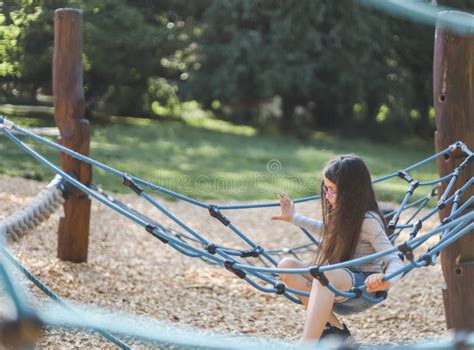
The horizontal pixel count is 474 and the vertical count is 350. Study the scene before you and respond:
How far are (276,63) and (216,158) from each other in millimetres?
3218

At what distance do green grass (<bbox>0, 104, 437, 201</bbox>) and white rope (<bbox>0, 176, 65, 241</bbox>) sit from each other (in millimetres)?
1634

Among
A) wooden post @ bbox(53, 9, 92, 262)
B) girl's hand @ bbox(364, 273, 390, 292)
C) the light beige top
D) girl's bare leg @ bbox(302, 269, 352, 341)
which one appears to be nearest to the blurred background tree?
wooden post @ bbox(53, 9, 92, 262)

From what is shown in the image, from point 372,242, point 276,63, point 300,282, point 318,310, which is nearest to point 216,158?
point 276,63

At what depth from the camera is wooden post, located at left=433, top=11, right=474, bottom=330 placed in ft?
9.29

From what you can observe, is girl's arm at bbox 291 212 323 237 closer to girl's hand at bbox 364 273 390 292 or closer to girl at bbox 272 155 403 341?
girl at bbox 272 155 403 341

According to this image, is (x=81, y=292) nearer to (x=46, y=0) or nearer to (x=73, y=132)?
(x=73, y=132)

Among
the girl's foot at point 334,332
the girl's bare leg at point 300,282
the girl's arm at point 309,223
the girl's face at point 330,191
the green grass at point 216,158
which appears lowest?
the green grass at point 216,158

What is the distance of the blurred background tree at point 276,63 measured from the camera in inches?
459

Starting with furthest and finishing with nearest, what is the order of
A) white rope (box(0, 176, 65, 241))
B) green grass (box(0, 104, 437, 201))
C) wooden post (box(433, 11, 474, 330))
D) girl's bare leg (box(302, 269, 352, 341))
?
green grass (box(0, 104, 437, 201)) < wooden post (box(433, 11, 474, 330)) < white rope (box(0, 176, 65, 241)) < girl's bare leg (box(302, 269, 352, 341))

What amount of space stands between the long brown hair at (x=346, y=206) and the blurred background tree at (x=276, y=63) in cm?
780

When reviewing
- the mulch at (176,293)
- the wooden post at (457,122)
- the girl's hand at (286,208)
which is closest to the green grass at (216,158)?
the mulch at (176,293)

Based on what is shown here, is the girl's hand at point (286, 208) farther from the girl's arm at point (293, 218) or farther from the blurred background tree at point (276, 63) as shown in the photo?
the blurred background tree at point (276, 63)

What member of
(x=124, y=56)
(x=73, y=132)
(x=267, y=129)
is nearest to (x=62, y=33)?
(x=73, y=132)

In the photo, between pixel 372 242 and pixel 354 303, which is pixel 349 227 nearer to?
pixel 372 242
